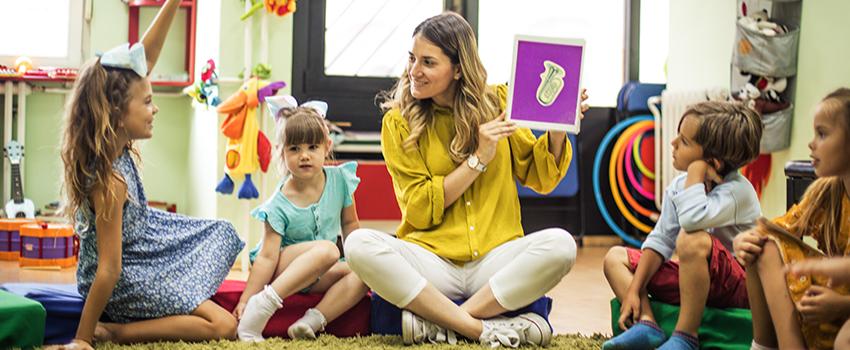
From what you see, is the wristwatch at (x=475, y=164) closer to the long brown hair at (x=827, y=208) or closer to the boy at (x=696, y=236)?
the boy at (x=696, y=236)

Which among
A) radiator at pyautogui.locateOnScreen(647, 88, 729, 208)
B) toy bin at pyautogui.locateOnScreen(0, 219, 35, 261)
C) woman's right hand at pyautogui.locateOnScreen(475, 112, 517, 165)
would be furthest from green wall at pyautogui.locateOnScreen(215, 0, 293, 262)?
radiator at pyautogui.locateOnScreen(647, 88, 729, 208)

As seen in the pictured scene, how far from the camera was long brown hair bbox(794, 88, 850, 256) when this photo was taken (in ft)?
6.30

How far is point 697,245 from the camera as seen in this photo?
2104 millimetres

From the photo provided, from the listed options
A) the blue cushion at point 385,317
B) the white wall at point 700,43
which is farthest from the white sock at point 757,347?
the white wall at point 700,43

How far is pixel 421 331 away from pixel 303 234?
47cm

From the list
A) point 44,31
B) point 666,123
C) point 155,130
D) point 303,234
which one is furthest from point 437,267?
point 44,31

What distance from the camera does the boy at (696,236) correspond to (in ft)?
6.91

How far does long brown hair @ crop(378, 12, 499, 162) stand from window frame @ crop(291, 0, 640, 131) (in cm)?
221

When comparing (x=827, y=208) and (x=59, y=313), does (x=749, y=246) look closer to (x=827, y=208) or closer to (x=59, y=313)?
(x=827, y=208)

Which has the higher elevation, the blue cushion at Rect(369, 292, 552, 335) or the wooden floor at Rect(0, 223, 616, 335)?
the blue cushion at Rect(369, 292, 552, 335)

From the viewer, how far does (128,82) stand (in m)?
2.19

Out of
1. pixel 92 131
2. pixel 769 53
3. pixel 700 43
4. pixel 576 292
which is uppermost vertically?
pixel 700 43

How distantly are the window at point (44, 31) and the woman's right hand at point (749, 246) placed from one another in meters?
4.20

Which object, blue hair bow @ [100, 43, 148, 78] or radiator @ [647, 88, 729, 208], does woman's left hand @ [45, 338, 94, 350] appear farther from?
radiator @ [647, 88, 729, 208]
